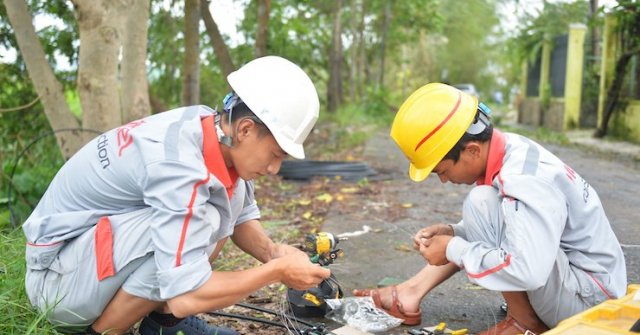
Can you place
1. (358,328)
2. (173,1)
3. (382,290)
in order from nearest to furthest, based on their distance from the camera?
(358,328) → (382,290) → (173,1)

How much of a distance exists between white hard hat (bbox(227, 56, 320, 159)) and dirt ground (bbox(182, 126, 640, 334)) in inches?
39.9

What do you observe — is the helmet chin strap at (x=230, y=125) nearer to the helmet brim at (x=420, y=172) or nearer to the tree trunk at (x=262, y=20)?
the helmet brim at (x=420, y=172)

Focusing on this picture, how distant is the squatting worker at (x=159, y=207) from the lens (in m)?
2.21

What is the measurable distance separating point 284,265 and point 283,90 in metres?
0.68

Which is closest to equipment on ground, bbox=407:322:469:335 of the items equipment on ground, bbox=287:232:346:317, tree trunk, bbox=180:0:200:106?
equipment on ground, bbox=287:232:346:317

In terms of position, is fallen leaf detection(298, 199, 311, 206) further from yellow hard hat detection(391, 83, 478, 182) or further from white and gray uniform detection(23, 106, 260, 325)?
white and gray uniform detection(23, 106, 260, 325)

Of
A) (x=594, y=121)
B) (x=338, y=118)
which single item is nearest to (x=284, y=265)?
(x=594, y=121)

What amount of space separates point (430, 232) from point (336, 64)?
16.3 metres

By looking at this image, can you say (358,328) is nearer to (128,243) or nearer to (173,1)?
(128,243)

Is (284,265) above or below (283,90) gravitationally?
below

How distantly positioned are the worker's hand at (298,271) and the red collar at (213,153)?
0.39 m

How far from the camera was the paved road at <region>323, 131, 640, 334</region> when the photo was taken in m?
3.26

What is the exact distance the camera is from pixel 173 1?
30.1ft

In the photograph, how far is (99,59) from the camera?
15.1 feet
